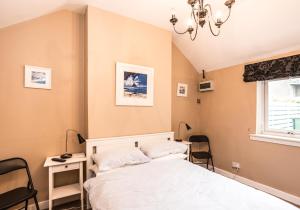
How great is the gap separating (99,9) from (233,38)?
2113 mm

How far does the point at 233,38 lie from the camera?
2750 mm

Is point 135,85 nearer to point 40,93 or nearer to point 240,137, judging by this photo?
point 40,93

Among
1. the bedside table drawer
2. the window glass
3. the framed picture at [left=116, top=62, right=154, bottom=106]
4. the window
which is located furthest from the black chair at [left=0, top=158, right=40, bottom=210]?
the window glass

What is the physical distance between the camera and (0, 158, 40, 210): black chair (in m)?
1.72

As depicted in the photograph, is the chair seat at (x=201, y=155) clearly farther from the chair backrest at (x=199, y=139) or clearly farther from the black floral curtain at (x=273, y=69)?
the black floral curtain at (x=273, y=69)

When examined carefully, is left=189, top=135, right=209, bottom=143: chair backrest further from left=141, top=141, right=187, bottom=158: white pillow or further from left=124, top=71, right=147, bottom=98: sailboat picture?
left=124, top=71, right=147, bottom=98: sailboat picture

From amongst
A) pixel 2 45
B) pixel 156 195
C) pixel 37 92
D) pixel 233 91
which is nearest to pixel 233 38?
pixel 233 91

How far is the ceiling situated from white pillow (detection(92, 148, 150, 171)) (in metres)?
1.95

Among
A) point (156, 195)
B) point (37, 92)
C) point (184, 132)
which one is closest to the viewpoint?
point (156, 195)

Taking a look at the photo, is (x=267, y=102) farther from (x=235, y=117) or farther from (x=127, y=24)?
(x=127, y=24)

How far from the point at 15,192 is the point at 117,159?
1145mm

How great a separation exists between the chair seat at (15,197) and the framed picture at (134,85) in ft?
4.88

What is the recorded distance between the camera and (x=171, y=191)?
5.06 feet

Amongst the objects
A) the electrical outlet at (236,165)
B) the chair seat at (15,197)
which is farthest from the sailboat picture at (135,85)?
the electrical outlet at (236,165)
